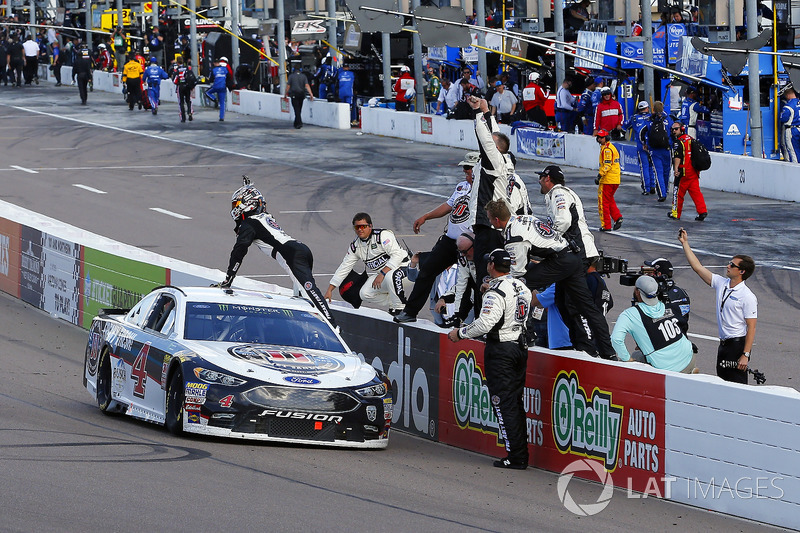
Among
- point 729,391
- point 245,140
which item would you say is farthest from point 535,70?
point 729,391

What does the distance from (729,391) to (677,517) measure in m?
0.91

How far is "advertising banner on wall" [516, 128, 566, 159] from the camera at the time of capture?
33000 mm

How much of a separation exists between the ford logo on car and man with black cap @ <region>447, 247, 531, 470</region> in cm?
116

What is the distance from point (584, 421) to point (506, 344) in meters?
0.83

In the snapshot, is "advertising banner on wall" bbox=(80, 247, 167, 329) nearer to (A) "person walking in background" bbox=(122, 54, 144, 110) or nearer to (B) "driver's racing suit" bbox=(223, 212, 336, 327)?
(B) "driver's racing suit" bbox=(223, 212, 336, 327)

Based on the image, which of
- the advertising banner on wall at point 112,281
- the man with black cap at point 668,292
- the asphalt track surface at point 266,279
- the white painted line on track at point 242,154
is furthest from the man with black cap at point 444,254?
the white painted line on track at point 242,154

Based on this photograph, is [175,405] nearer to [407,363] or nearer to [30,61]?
[407,363]

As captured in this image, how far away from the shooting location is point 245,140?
38.7 m

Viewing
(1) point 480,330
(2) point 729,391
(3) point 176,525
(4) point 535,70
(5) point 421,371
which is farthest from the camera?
(4) point 535,70

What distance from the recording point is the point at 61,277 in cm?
1900

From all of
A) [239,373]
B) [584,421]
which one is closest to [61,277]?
[239,373]

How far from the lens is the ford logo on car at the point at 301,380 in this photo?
36.1ft

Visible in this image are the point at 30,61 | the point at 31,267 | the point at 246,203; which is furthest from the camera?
the point at 30,61

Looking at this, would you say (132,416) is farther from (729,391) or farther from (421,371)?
(729,391)
